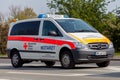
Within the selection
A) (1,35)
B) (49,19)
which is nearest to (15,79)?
(49,19)

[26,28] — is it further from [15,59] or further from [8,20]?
[8,20]

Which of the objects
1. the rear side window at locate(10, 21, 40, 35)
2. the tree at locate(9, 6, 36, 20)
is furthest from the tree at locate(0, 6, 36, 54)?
the rear side window at locate(10, 21, 40, 35)

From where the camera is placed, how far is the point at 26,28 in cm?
1991

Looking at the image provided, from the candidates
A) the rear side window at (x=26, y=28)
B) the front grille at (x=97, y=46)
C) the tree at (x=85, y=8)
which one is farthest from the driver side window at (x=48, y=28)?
the tree at (x=85, y=8)

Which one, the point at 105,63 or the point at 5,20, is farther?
the point at 5,20

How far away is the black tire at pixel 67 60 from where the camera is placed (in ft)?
57.7

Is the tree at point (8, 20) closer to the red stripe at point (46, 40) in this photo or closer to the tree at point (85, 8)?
the tree at point (85, 8)

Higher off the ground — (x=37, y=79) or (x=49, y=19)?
(x=49, y=19)

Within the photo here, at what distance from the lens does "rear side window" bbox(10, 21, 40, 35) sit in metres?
19.3

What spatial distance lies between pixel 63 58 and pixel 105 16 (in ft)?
92.6

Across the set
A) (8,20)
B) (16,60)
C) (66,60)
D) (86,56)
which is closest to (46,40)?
(66,60)

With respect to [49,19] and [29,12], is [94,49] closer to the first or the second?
[49,19]

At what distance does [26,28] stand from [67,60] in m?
2.97

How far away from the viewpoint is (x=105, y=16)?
4566cm
